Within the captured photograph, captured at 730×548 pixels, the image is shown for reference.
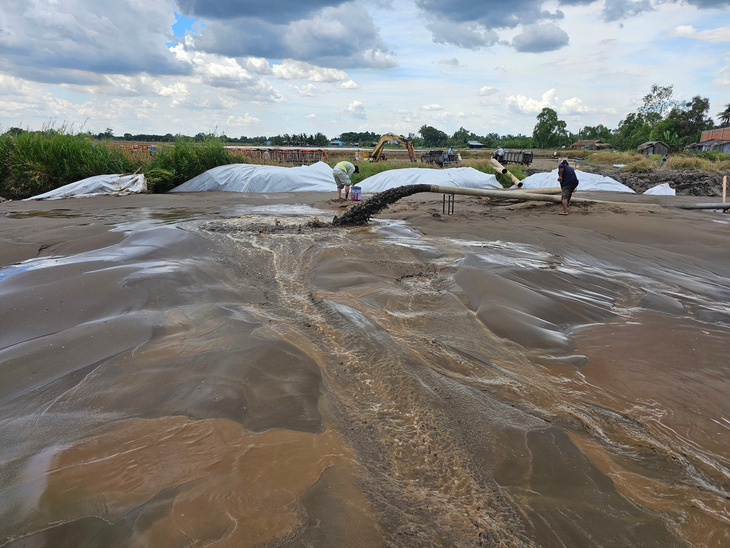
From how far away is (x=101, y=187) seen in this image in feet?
43.5

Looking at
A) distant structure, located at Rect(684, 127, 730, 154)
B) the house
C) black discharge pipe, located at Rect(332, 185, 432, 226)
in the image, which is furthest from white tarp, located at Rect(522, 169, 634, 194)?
distant structure, located at Rect(684, 127, 730, 154)

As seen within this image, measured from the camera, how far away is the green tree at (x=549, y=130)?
6412 centimetres

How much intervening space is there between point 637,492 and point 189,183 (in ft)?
53.2

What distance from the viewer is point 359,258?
20.0 ft

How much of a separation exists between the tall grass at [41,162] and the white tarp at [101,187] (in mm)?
1147

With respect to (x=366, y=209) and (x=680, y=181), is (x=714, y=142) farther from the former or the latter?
(x=366, y=209)

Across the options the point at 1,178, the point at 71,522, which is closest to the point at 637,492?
the point at 71,522

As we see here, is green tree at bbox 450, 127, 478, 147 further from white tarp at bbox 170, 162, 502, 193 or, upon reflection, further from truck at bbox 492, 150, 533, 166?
white tarp at bbox 170, 162, 502, 193

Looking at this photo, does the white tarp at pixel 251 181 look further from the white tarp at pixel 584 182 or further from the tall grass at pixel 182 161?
the white tarp at pixel 584 182

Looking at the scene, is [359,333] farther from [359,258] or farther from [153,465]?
[359,258]

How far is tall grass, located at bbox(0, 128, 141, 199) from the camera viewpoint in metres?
14.0

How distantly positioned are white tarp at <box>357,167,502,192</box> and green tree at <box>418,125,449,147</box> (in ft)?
188

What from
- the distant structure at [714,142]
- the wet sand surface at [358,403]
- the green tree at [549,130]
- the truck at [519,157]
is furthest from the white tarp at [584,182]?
the green tree at [549,130]

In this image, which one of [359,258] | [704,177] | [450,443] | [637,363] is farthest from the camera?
[704,177]
